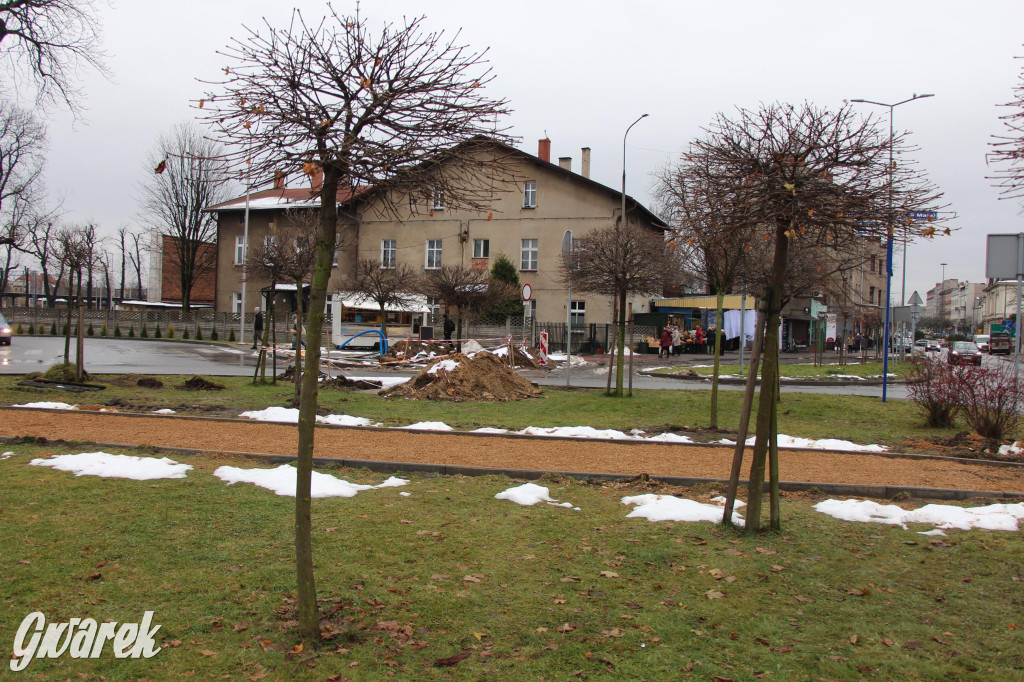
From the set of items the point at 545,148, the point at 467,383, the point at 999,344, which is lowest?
the point at 467,383

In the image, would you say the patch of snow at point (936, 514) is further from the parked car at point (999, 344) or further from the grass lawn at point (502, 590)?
the parked car at point (999, 344)

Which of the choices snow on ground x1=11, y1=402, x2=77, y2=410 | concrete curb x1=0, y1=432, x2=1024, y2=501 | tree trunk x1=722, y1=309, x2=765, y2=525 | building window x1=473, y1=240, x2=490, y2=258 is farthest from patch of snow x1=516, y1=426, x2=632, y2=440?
building window x1=473, y1=240, x2=490, y2=258

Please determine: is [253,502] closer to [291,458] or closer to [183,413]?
[291,458]

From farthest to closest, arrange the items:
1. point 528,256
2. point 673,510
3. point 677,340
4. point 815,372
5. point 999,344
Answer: point 999,344, point 528,256, point 677,340, point 815,372, point 673,510

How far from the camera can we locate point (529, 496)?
717cm

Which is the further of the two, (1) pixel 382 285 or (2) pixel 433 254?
(2) pixel 433 254

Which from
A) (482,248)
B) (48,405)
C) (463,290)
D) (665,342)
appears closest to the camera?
(48,405)

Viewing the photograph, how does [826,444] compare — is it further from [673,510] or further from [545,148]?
[545,148]

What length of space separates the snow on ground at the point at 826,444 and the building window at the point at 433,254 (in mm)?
35786

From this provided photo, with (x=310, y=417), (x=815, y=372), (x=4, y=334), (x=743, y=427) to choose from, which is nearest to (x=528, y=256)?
(x=815, y=372)

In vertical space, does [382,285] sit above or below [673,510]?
above

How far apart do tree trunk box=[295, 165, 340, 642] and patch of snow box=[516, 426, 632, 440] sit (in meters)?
7.52

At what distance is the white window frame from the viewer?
44.5 m

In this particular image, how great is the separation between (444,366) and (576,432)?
6263 millimetres
